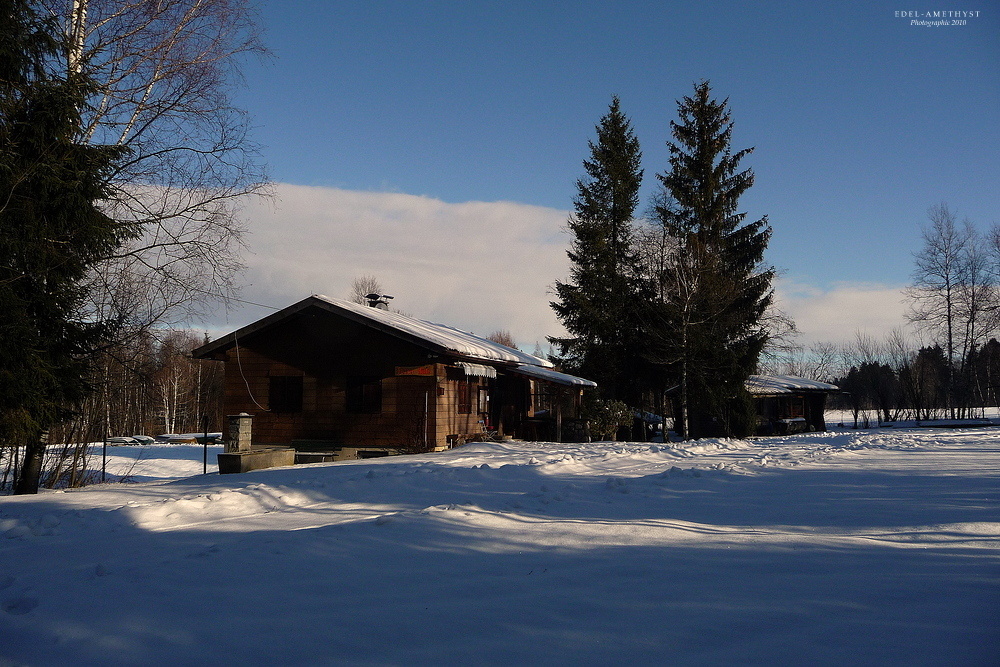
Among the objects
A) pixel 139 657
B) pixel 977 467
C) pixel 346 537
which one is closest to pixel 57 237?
pixel 346 537

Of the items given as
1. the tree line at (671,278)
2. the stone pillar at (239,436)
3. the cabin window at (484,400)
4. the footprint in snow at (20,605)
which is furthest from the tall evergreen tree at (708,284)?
the footprint in snow at (20,605)

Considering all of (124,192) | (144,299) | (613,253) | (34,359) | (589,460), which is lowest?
(589,460)

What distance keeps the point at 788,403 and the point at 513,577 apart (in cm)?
3591

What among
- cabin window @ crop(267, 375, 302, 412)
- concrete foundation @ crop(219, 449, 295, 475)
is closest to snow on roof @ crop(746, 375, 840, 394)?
cabin window @ crop(267, 375, 302, 412)

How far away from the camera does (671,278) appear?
25.7 metres

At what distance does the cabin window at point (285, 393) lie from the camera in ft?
62.0

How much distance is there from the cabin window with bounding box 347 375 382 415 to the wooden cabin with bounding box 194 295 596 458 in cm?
3

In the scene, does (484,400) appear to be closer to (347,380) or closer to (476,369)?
(476,369)

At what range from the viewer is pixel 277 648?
3.19 meters

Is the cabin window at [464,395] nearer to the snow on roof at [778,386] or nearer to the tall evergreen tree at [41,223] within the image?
the tall evergreen tree at [41,223]

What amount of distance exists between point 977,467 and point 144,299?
609 inches

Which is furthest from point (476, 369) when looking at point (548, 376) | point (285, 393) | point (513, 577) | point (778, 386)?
point (778, 386)

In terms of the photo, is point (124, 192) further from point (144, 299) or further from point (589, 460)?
point (589, 460)

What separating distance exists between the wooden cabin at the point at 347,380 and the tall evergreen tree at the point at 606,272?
9.25m
